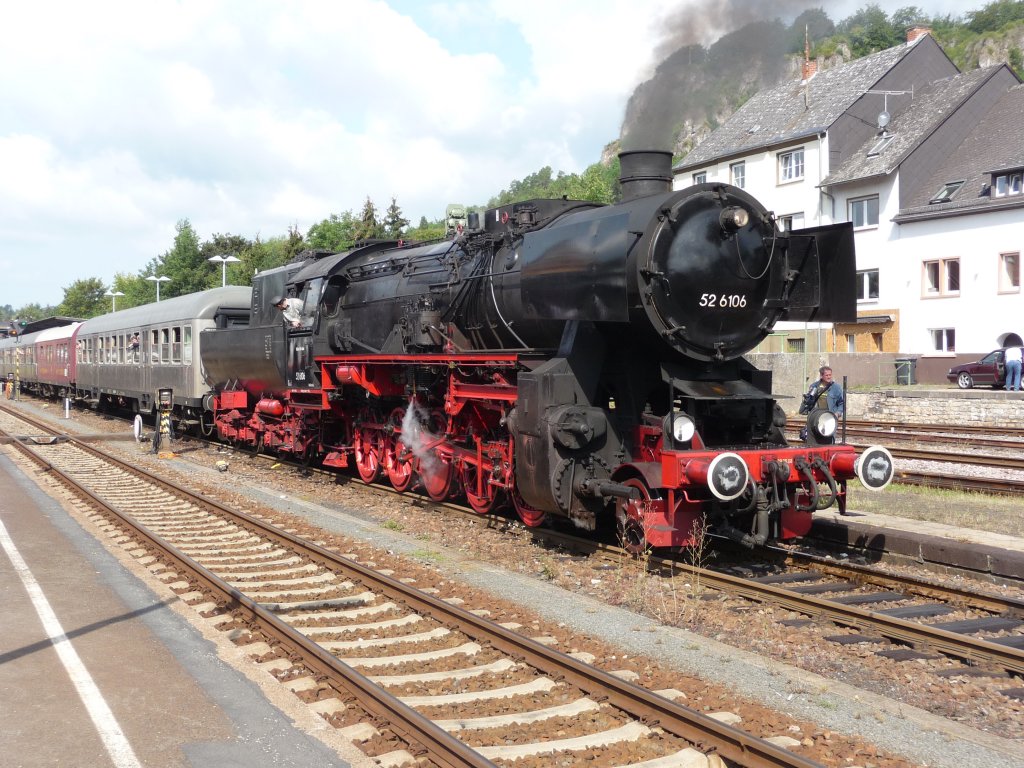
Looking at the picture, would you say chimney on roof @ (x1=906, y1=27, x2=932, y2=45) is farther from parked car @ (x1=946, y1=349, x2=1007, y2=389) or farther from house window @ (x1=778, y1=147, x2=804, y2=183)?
parked car @ (x1=946, y1=349, x2=1007, y2=389)

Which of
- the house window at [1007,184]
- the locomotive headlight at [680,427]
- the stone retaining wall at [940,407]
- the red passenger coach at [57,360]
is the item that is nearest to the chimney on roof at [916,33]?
the house window at [1007,184]

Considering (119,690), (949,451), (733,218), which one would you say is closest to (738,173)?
(949,451)

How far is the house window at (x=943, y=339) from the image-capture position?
109 ft

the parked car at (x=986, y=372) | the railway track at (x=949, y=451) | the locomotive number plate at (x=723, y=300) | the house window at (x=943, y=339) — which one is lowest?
the railway track at (x=949, y=451)

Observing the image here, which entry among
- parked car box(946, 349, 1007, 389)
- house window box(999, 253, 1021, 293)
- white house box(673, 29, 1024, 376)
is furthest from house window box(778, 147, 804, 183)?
parked car box(946, 349, 1007, 389)

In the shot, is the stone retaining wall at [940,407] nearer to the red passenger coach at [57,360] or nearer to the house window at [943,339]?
the house window at [943,339]

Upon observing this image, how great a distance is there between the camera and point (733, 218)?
806 centimetres

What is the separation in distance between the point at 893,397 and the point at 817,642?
2015 cm

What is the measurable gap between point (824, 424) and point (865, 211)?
30.8m

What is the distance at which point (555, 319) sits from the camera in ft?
28.8

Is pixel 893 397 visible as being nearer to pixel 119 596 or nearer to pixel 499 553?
pixel 499 553

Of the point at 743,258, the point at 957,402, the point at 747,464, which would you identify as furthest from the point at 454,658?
the point at 957,402

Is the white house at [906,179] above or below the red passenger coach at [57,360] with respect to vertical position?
above

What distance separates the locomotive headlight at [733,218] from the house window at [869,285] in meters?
30.1
